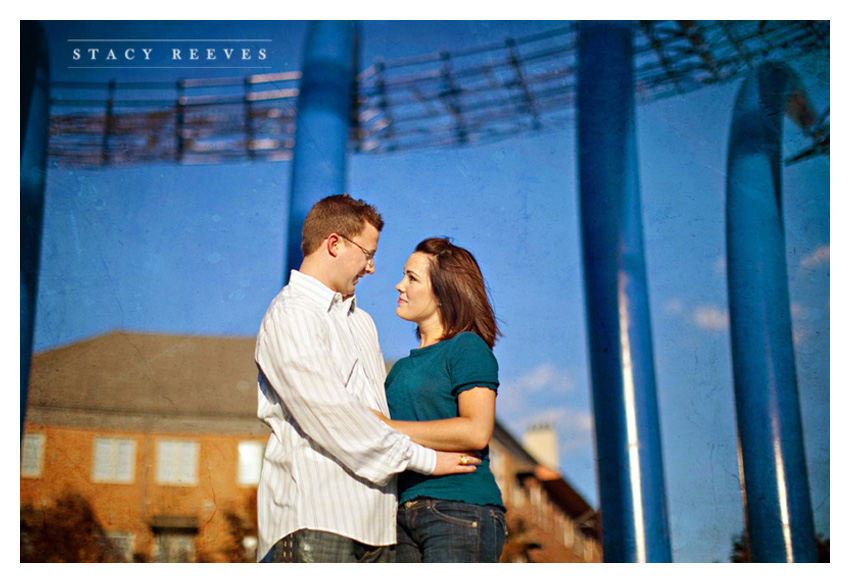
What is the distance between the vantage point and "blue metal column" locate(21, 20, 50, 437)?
15.1 feet

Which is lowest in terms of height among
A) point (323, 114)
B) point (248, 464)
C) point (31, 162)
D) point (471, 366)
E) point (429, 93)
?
point (248, 464)

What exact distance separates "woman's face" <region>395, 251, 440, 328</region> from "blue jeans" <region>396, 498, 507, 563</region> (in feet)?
2.42

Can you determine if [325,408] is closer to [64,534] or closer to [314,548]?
[314,548]

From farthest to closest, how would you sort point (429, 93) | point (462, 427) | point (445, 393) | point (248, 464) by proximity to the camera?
point (429, 93) → point (248, 464) → point (445, 393) → point (462, 427)

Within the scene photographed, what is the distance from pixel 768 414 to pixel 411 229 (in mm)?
2039

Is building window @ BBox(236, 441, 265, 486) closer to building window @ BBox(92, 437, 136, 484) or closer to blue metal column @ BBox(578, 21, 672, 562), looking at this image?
building window @ BBox(92, 437, 136, 484)

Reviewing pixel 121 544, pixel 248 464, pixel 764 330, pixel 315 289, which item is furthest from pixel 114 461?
pixel 764 330

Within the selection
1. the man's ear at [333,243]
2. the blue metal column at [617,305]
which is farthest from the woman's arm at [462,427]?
the blue metal column at [617,305]

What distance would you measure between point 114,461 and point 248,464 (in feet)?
2.16

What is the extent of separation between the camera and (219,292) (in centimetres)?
466

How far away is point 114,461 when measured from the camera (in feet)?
14.8

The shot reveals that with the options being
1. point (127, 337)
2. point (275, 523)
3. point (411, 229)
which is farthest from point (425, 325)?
point (127, 337)

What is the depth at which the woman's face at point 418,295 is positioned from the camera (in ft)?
11.4

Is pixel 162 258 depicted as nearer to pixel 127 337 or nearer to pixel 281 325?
pixel 127 337
